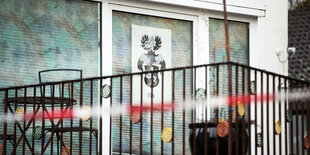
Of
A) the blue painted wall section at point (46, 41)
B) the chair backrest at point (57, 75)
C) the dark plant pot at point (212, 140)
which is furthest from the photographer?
the chair backrest at point (57, 75)

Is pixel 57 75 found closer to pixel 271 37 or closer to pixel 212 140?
pixel 212 140

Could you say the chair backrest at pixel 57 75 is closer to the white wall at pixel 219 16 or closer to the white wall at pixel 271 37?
the white wall at pixel 219 16

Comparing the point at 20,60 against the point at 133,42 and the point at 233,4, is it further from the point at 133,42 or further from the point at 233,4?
the point at 233,4

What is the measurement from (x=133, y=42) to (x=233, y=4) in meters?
1.56

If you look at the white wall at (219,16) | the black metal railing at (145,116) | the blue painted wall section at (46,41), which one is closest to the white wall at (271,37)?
the white wall at (219,16)

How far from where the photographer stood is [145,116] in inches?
320

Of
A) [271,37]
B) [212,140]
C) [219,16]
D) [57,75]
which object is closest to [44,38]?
[57,75]

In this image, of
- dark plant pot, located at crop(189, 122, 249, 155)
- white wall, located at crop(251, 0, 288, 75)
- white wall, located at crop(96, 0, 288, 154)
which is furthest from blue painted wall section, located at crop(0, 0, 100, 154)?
white wall, located at crop(251, 0, 288, 75)

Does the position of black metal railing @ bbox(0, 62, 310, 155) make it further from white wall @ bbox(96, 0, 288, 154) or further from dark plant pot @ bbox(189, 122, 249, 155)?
white wall @ bbox(96, 0, 288, 154)

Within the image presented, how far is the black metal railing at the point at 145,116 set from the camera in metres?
6.18

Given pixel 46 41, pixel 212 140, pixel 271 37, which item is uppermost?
pixel 271 37

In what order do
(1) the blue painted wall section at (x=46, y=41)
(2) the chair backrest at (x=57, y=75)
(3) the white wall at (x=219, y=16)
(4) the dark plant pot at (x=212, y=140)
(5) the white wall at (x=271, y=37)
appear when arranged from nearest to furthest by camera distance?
1. (4) the dark plant pot at (x=212, y=140)
2. (1) the blue painted wall section at (x=46, y=41)
3. (2) the chair backrest at (x=57, y=75)
4. (3) the white wall at (x=219, y=16)
5. (5) the white wall at (x=271, y=37)

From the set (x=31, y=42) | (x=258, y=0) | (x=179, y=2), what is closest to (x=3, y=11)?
(x=31, y=42)

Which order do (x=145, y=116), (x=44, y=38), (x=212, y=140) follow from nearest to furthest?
(x=212, y=140)
(x=44, y=38)
(x=145, y=116)
